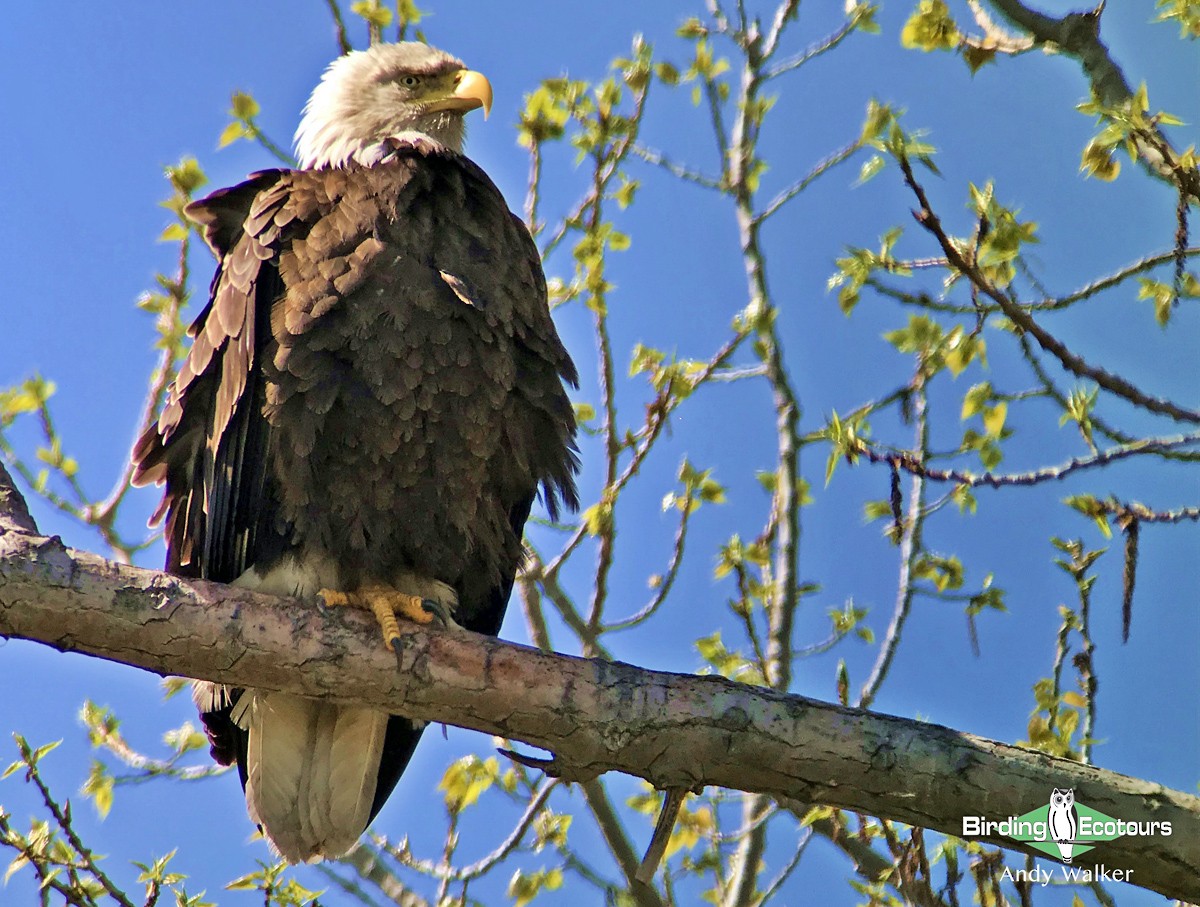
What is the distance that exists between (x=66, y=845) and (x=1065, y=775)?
2757 millimetres

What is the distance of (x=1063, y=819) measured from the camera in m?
2.57

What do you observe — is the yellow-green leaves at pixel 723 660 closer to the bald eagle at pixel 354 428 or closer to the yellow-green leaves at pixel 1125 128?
the bald eagle at pixel 354 428

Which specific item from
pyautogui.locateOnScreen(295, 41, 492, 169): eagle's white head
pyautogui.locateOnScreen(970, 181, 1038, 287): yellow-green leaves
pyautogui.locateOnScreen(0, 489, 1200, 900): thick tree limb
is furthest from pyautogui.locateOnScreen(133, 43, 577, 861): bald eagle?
pyautogui.locateOnScreen(970, 181, 1038, 287): yellow-green leaves

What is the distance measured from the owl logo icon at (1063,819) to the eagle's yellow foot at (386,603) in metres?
1.42

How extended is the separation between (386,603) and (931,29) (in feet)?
6.88

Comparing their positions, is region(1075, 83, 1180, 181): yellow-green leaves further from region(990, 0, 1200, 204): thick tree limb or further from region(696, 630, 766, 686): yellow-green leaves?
region(696, 630, 766, 686): yellow-green leaves

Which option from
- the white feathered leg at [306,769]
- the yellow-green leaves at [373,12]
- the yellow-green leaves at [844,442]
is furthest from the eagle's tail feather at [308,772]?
the yellow-green leaves at [373,12]

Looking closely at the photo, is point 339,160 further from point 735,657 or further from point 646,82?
point 735,657

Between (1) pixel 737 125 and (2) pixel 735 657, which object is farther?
(1) pixel 737 125

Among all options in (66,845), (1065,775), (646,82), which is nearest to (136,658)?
(66,845)

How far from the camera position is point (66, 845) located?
142 inches

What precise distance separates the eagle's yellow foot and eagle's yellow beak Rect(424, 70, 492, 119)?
1871 millimetres

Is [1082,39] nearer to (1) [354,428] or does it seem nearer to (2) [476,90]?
(2) [476,90]

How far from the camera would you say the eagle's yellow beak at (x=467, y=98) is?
13.9ft
